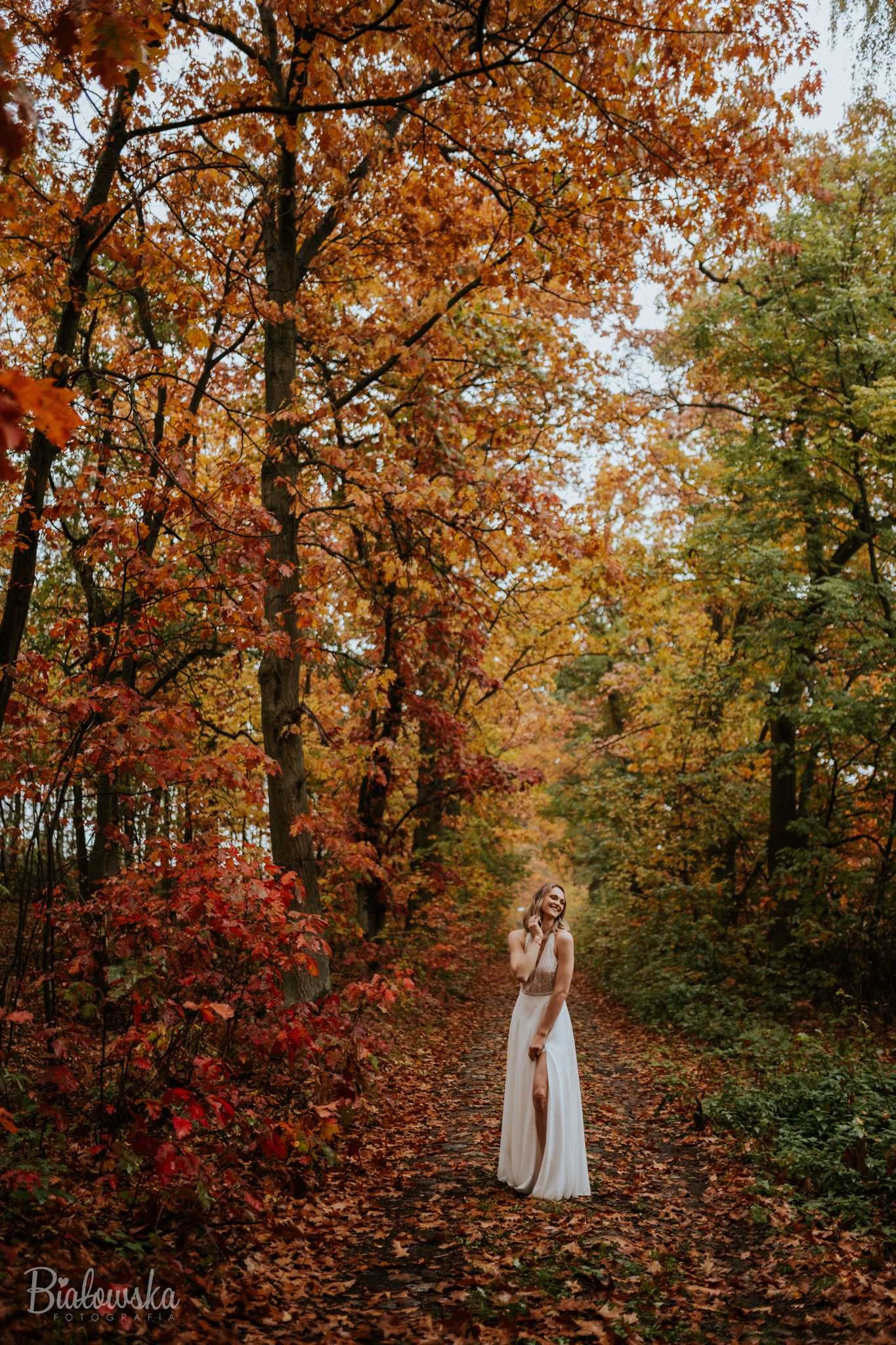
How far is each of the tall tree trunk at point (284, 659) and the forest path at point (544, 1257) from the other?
2644mm

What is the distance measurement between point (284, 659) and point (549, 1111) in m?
4.92

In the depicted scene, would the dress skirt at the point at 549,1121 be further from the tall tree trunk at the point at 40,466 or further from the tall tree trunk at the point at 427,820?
the tall tree trunk at the point at 427,820

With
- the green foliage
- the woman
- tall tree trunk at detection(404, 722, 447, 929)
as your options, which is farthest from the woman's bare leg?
tall tree trunk at detection(404, 722, 447, 929)

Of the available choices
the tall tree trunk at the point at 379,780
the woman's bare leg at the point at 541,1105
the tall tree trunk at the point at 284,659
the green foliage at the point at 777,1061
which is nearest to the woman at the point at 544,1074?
the woman's bare leg at the point at 541,1105

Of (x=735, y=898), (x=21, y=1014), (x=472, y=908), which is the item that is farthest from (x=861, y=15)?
(x=472, y=908)

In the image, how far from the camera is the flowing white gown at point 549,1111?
6113 mm

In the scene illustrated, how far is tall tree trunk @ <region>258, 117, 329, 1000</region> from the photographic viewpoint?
9.33 metres

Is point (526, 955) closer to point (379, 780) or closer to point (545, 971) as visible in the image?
point (545, 971)

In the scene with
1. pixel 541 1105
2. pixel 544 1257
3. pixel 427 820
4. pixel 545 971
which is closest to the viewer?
pixel 544 1257

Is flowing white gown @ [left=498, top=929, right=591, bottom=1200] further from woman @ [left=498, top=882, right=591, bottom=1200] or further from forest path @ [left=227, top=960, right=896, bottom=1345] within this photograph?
forest path @ [left=227, top=960, right=896, bottom=1345]

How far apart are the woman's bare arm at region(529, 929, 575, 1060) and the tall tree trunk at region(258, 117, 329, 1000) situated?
3.46m

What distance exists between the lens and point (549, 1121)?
241 inches

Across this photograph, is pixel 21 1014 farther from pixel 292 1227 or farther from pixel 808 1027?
pixel 808 1027

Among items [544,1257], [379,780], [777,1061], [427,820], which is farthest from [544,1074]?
[427,820]
